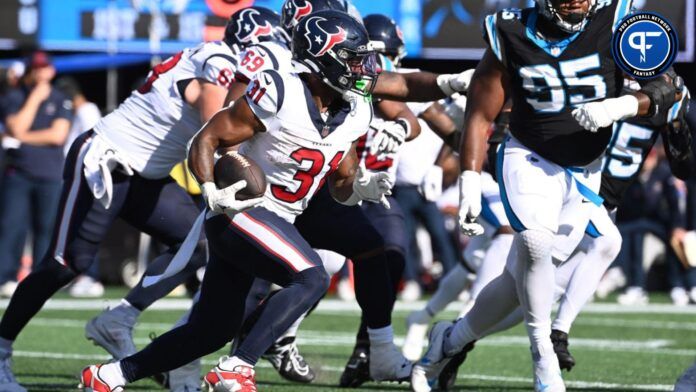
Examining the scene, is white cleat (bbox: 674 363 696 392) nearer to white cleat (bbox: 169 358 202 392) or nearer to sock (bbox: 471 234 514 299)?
sock (bbox: 471 234 514 299)

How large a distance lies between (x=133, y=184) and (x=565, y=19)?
2.11 metres

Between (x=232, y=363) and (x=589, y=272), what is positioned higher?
(x=232, y=363)

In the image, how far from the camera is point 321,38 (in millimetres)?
4766

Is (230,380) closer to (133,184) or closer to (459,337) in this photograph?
(459,337)

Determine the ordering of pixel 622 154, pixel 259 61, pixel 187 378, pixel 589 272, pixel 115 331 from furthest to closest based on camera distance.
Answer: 1. pixel 622 154
2. pixel 589 272
3. pixel 115 331
4. pixel 259 61
5. pixel 187 378

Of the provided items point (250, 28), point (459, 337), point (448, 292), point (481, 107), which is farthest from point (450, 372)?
point (250, 28)

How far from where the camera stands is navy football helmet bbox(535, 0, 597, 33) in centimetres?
498

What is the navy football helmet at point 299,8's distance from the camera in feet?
19.3

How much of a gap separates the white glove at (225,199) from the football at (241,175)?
0.05m

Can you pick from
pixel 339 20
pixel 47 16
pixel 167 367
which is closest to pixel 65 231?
pixel 167 367

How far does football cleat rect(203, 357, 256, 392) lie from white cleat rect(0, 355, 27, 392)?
1.26 meters

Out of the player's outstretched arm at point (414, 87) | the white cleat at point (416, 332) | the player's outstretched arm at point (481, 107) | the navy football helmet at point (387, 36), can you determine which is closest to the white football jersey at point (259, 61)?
the player's outstretched arm at point (414, 87)

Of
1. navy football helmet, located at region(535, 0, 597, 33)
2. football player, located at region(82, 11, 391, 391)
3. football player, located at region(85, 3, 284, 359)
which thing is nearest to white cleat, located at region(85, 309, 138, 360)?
football player, located at region(85, 3, 284, 359)

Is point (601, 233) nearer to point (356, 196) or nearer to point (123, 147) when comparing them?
point (356, 196)
